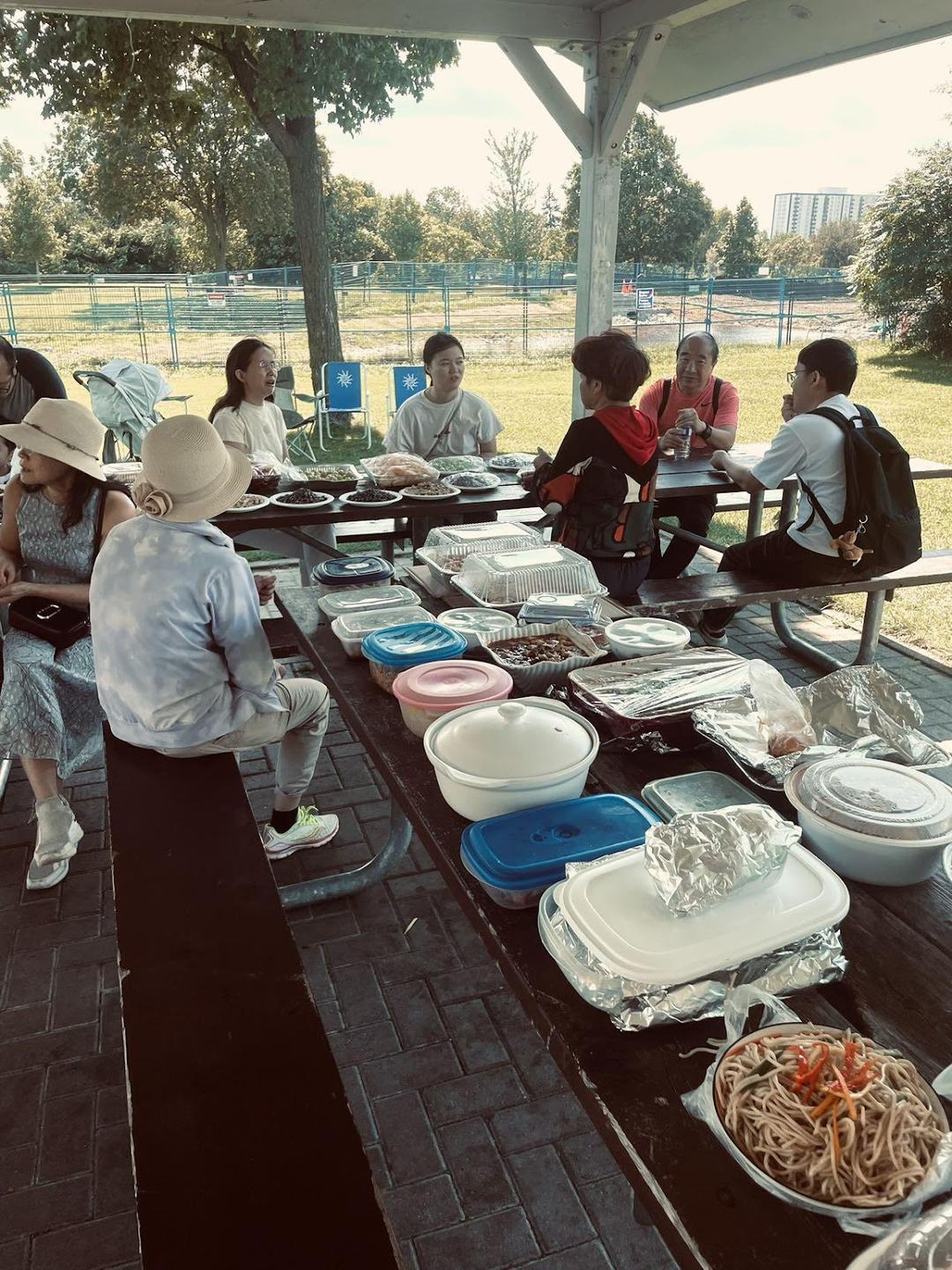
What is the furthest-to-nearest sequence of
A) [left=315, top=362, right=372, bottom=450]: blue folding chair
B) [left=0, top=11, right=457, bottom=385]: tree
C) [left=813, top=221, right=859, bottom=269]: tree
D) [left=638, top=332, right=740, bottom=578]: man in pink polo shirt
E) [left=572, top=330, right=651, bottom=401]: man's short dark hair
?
[left=813, top=221, right=859, bottom=269]: tree, [left=315, top=362, right=372, bottom=450]: blue folding chair, [left=0, top=11, right=457, bottom=385]: tree, [left=638, top=332, right=740, bottom=578]: man in pink polo shirt, [left=572, top=330, right=651, bottom=401]: man's short dark hair

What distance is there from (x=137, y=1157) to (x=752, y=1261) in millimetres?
913

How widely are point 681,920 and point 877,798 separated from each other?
0.52 m

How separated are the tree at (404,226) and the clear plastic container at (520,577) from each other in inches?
1541

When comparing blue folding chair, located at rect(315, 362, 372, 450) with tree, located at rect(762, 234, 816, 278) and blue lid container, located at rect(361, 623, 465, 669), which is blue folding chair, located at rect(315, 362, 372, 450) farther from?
tree, located at rect(762, 234, 816, 278)

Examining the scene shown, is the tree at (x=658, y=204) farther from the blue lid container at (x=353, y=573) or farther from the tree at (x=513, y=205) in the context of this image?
the blue lid container at (x=353, y=573)

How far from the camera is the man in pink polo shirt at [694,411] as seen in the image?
534 centimetres

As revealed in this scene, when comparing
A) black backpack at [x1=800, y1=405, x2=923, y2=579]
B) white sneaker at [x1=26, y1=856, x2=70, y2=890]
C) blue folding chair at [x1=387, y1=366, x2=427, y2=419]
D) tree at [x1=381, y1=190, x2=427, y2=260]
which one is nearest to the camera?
white sneaker at [x1=26, y1=856, x2=70, y2=890]

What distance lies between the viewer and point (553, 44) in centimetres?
546

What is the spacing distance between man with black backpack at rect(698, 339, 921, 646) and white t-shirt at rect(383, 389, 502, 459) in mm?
1969

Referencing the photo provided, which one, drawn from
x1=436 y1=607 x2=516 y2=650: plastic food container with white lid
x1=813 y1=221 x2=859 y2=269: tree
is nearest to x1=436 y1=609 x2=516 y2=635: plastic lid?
x1=436 y1=607 x2=516 y2=650: plastic food container with white lid

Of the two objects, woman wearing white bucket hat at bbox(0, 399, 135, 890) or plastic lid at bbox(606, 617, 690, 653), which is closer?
plastic lid at bbox(606, 617, 690, 653)

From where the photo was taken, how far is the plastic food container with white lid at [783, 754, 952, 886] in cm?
147

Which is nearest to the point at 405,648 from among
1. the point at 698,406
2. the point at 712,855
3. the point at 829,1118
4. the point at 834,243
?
the point at 712,855

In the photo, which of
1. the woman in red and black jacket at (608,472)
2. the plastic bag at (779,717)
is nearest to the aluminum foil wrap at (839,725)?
the plastic bag at (779,717)
